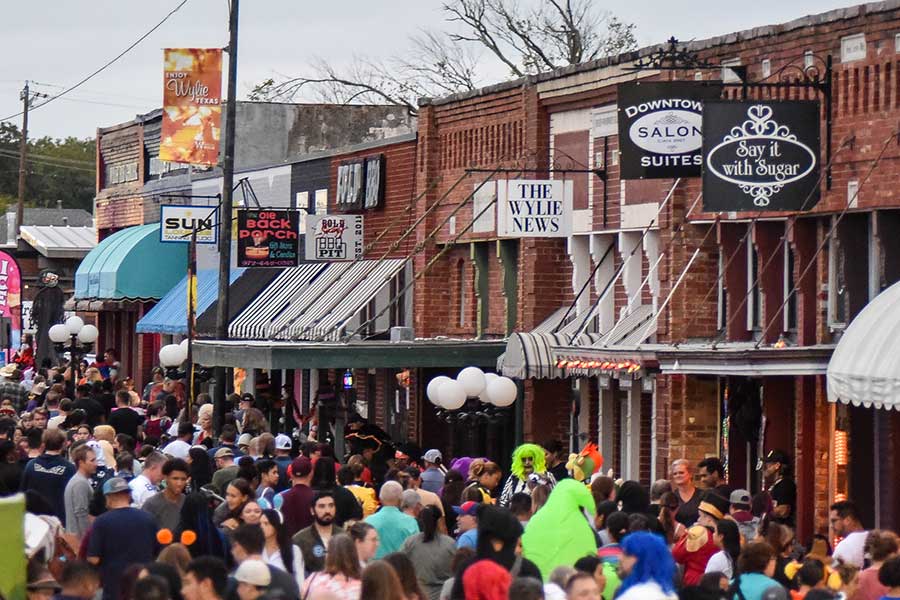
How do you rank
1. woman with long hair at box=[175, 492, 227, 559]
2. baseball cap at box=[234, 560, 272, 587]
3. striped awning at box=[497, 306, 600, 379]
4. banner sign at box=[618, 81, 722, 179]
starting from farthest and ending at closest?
striped awning at box=[497, 306, 600, 379], banner sign at box=[618, 81, 722, 179], woman with long hair at box=[175, 492, 227, 559], baseball cap at box=[234, 560, 272, 587]

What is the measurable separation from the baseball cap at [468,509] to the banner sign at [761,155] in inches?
200

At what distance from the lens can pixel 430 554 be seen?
45.0ft

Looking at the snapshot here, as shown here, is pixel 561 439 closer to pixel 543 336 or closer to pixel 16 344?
pixel 543 336

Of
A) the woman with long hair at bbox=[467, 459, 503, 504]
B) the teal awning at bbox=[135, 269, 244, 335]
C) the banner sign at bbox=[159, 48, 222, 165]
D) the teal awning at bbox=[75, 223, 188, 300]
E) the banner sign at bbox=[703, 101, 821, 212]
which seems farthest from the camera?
the teal awning at bbox=[75, 223, 188, 300]

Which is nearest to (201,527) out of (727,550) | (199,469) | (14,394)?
(727,550)

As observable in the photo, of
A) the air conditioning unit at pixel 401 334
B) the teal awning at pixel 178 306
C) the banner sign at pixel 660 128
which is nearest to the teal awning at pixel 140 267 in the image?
the teal awning at pixel 178 306

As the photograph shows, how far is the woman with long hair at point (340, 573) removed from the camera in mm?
11133

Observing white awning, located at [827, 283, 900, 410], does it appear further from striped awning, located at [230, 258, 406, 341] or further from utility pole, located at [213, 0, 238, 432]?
utility pole, located at [213, 0, 238, 432]

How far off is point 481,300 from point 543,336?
453cm

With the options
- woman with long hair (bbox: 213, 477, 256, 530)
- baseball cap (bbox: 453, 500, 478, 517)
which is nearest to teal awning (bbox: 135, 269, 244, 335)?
baseball cap (bbox: 453, 500, 478, 517)

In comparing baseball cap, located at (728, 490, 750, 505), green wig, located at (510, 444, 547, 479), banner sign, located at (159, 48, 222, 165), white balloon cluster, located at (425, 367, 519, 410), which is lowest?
baseball cap, located at (728, 490, 750, 505)

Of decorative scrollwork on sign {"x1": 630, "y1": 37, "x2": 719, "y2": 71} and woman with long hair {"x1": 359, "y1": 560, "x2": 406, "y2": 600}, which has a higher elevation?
decorative scrollwork on sign {"x1": 630, "y1": 37, "x2": 719, "y2": 71}

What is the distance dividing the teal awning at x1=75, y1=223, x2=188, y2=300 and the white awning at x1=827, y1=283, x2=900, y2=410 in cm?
2705

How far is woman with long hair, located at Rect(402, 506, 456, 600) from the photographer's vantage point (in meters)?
13.6
